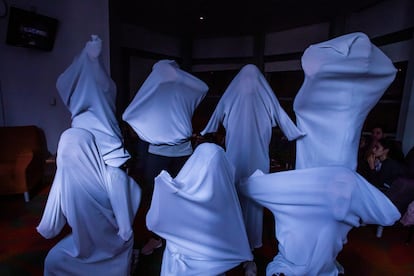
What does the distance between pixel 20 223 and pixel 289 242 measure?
7.96ft

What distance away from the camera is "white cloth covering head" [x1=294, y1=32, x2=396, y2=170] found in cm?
116

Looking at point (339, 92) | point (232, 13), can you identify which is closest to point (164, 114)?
point (339, 92)

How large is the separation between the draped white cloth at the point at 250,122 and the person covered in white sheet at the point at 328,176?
251 millimetres

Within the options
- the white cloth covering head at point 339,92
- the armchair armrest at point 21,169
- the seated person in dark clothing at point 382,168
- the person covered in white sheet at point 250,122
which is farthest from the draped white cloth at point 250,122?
the armchair armrest at point 21,169

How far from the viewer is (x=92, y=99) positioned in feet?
4.92

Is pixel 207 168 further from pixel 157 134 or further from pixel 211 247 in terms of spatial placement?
pixel 157 134

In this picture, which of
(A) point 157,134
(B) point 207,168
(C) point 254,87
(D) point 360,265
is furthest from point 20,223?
(D) point 360,265

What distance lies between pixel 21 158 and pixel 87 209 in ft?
7.24

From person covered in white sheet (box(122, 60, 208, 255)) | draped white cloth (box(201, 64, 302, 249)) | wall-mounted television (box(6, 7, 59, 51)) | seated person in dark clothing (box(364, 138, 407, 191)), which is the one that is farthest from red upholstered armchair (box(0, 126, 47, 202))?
seated person in dark clothing (box(364, 138, 407, 191))

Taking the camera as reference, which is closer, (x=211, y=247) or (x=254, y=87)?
(x=211, y=247)

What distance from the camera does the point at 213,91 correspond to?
676 cm

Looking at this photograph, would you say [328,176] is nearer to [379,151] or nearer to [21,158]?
[379,151]

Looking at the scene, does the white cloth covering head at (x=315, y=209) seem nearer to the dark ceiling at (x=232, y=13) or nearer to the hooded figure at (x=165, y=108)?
the hooded figure at (x=165, y=108)

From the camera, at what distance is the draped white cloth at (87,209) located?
1.18 metres
